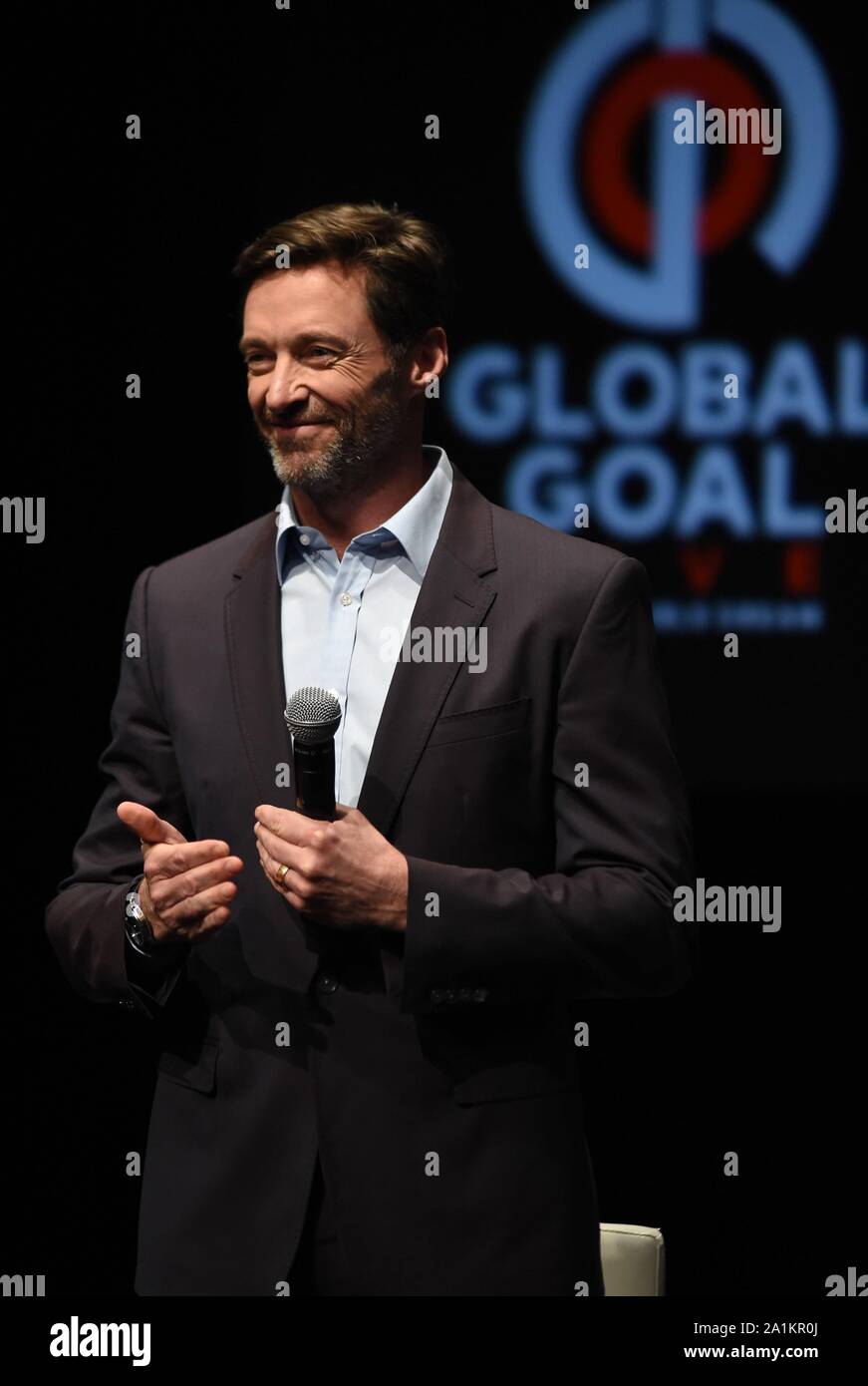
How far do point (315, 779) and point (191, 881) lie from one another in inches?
8.1

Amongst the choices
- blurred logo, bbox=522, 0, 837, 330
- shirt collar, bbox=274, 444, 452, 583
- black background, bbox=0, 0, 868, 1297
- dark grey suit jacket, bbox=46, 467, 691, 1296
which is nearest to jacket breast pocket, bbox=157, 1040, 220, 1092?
dark grey suit jacket, bbox=46, 467, 691, 1296

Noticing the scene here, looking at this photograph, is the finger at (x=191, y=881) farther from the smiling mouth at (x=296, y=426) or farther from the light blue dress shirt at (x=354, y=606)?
the smiling mouth at (x=296, y=426)

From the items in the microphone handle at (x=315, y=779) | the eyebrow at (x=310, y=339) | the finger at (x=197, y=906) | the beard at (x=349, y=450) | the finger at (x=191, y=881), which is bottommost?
the finger at (x=197, y=906)

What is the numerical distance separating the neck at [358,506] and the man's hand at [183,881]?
1.70 feet

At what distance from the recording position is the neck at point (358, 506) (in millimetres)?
2432

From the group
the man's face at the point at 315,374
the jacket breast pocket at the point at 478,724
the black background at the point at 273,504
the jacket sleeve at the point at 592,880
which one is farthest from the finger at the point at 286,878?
the black background at the point at 273,504

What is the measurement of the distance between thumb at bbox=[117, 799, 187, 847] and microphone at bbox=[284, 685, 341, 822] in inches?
8.3

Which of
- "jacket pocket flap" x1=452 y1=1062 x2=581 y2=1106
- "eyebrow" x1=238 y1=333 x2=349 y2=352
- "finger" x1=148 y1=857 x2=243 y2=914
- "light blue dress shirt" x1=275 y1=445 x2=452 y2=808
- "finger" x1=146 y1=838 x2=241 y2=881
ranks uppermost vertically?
→ "eyebrow" x1=238 y1=333 x2=349 y2=352

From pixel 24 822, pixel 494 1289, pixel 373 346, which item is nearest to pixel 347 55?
pixel 373 346

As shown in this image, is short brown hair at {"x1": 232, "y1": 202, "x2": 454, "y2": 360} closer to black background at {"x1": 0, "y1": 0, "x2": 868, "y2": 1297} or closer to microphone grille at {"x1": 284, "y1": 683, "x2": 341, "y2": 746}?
microphone grille at {"x1": 284, "y1": 683, "x2": 341, "y2": 746}

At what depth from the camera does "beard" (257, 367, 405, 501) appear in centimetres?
237

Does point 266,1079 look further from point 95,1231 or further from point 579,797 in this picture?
point 95,1231

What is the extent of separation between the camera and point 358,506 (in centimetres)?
244

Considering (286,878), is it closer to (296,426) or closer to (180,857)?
(180,857)
